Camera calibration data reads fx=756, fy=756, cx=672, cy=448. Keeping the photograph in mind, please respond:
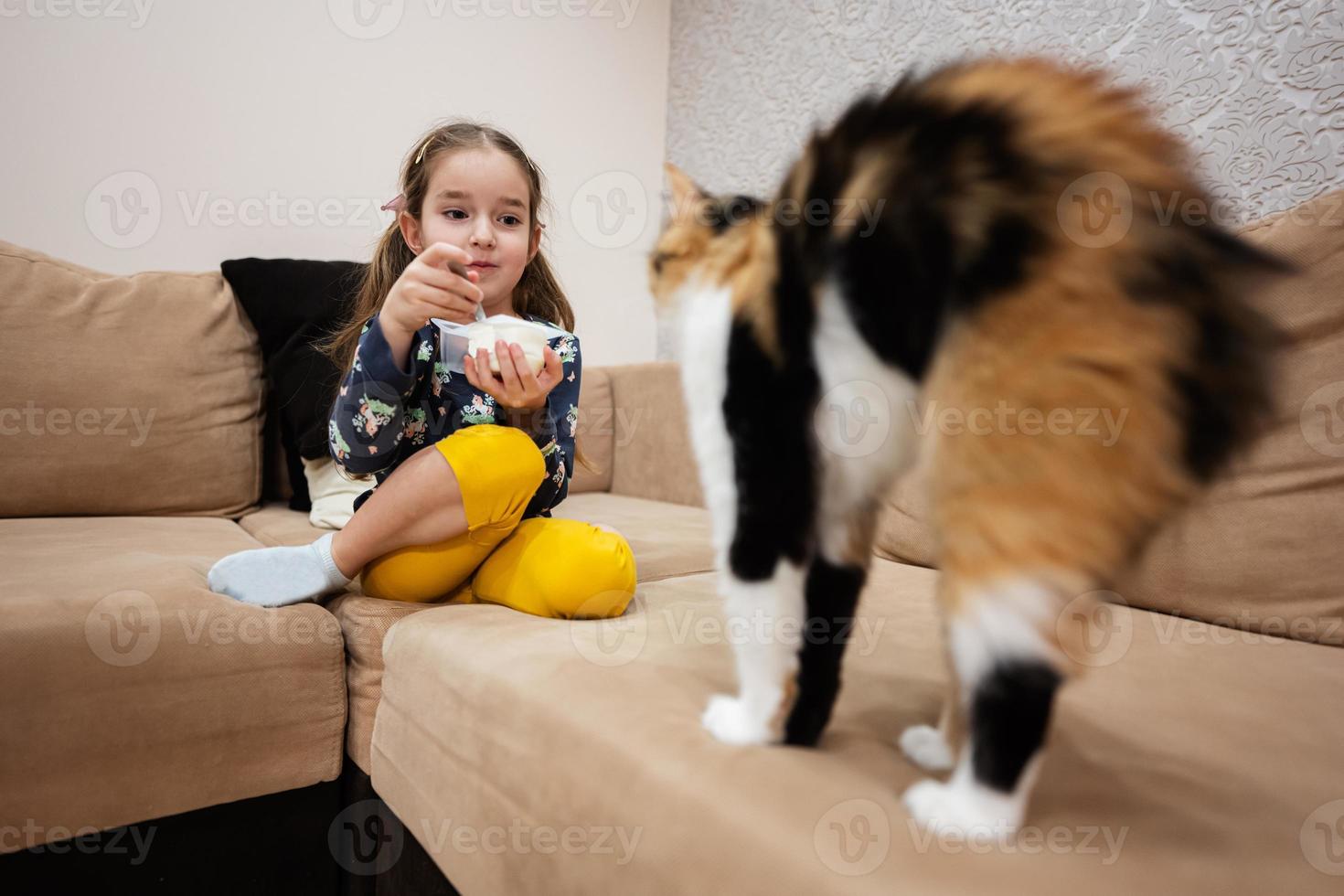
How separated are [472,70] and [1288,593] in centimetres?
226

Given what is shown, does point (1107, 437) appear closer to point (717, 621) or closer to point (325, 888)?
point (717, 621)

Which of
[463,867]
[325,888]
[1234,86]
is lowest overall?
[325,888]

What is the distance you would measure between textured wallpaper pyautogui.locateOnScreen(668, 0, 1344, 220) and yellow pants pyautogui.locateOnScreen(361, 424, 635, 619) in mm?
581

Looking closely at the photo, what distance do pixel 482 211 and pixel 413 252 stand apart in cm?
20

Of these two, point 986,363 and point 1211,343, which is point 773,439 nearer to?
point 986,363

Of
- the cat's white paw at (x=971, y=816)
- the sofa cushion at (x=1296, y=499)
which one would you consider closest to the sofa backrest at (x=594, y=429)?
the sofa cushion at (x=1296, y=499)

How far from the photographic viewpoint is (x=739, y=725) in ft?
1.95

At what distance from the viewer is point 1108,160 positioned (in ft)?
1.47

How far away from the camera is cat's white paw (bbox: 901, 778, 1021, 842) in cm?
47

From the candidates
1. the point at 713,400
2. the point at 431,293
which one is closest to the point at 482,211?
the point at 431,293

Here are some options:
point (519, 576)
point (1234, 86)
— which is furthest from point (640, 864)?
point (1234, 86)

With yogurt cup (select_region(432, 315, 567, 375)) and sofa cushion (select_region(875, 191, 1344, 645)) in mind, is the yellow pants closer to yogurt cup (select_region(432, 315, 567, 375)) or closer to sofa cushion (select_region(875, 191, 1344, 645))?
yogurt cup (select_region(432, 315, 567, 375))

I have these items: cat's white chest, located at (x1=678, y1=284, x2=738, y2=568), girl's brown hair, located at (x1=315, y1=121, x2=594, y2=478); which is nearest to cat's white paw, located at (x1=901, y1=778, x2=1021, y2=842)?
cat's white chest, located at (x1=678, y1=284, x2=738, y2=568)

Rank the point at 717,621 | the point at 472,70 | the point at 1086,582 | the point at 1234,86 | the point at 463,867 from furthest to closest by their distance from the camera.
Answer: the point at 472,70 < the point at 1234,86 < the point at 717,621 < the point at 463,867 < the point at 1086,582
